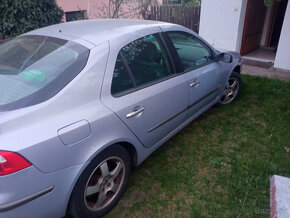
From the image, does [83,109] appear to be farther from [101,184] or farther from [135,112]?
[101,184]

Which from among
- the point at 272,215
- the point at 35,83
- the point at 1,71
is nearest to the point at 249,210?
the point at 272,215

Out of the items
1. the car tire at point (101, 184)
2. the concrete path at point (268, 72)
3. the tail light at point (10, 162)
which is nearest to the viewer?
the tail light at point (10, 162)

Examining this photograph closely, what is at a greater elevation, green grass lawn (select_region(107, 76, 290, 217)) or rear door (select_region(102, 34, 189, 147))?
rear door (select_region(102, 34, 189, 147))

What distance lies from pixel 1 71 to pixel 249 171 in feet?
9.08

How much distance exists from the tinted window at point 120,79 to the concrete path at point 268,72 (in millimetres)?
4799

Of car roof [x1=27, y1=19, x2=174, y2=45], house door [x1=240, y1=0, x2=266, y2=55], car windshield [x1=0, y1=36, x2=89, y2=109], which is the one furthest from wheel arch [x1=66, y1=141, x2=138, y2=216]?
house door [x1=240, y1=0, x2=266, y2=55]

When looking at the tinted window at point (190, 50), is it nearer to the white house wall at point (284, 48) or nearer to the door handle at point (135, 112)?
the door handle at point (135, 112)

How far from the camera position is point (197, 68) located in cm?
332

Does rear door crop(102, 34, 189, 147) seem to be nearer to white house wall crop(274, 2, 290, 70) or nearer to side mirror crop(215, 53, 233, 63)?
side mirror crop(215, 53, 233, 63)

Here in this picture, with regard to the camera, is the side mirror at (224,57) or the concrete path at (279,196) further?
the side mirror at (224,57)

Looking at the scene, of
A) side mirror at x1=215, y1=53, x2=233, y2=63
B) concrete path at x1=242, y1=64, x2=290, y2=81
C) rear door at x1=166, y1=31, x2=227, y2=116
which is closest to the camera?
rear door at x1=166, y1=31, x2=227, y2=116

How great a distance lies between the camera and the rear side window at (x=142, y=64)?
230 cm

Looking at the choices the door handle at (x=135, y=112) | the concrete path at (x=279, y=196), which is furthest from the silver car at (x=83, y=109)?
the concrete path at (x=279, y=196)

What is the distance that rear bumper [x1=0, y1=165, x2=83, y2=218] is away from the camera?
158 cm
